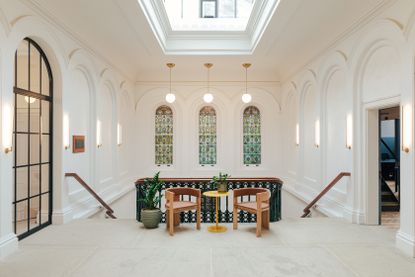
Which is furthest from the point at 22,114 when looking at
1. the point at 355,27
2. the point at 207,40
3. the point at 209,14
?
the point at 355,27

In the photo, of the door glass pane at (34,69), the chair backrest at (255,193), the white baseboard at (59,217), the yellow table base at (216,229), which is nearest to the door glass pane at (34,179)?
the white baseboard at (59,217)

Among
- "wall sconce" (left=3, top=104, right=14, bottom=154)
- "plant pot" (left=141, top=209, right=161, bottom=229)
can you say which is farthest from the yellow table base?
"wall sconce" (left=3, top=104, right=14, bottom=154)

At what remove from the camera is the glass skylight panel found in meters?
8.20

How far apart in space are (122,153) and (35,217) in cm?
476

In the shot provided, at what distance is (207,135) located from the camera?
11.8m

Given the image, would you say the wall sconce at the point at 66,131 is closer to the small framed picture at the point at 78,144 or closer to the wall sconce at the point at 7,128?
the small framed picture at the point at 78,144

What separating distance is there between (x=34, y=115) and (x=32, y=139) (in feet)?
1.44

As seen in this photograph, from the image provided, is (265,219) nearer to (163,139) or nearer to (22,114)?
(22,114)

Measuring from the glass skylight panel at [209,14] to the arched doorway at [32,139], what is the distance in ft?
11.9

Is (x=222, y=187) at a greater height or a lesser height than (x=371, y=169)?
lesser

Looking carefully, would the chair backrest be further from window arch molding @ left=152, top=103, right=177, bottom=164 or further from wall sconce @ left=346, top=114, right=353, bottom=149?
window arch molding @ left=152, top=103, right=177, bottom=164

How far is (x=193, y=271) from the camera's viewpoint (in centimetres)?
391

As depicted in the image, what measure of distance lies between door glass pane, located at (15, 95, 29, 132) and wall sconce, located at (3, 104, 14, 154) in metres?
0.64

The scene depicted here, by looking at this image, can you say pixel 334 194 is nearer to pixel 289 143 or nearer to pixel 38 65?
pixel 289 143
